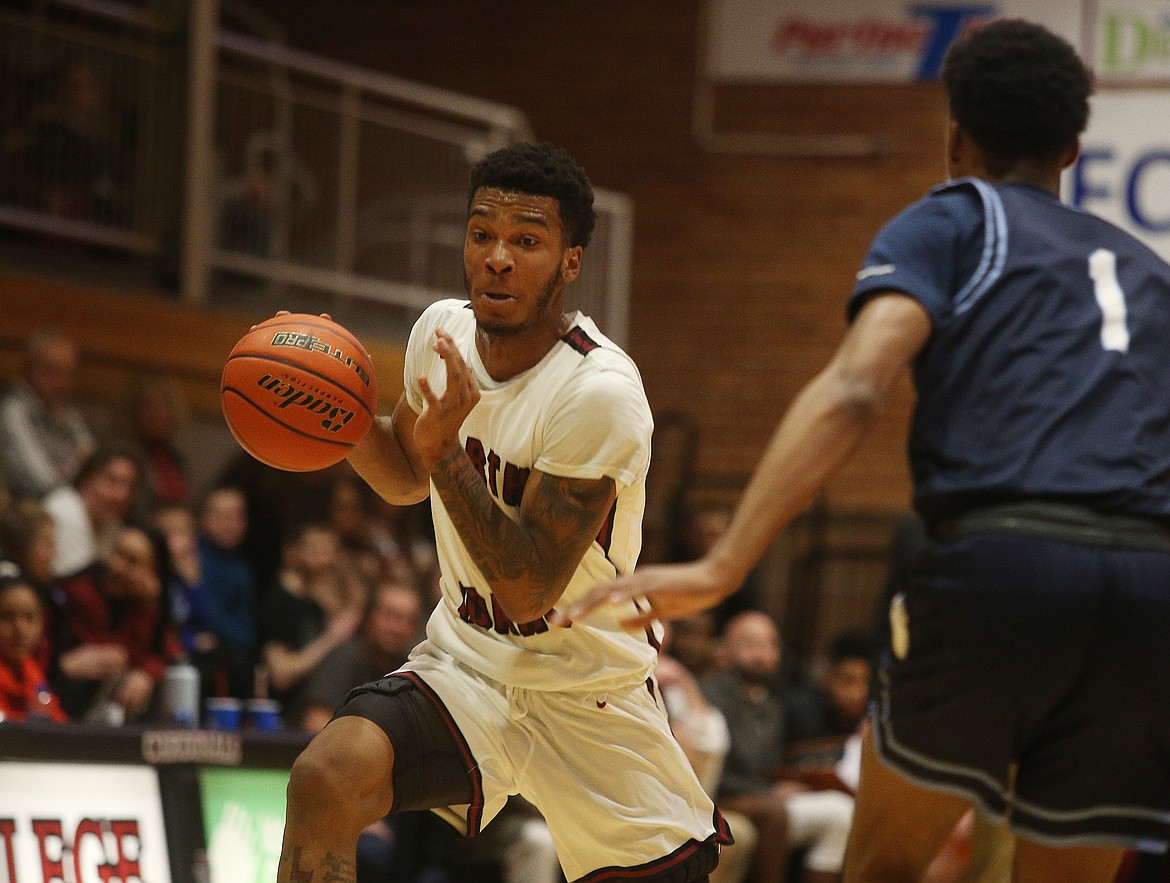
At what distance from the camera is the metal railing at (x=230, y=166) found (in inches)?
408

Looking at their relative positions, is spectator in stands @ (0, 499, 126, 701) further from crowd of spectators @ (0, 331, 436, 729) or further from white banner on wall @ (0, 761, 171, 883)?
white banner on wall @ (0, 761, 171, 883)

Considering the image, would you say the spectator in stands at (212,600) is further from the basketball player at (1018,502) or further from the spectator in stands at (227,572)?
the basketball player at (1018,502)

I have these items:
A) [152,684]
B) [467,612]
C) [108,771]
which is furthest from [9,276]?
[467,612]

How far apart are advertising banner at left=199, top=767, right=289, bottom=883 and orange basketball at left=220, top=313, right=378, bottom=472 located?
228cm

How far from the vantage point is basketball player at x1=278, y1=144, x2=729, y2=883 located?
3.82 m

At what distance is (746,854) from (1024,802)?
619 centimetres

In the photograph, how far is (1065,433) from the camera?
2.91 meters

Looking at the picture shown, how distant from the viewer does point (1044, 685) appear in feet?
Result: 9.54

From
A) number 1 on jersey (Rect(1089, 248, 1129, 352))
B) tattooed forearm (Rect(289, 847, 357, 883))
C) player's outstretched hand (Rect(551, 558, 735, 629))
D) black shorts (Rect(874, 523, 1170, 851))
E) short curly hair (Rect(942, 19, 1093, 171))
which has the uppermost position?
short curly hair (Rect(942, 19, 1093, 171))

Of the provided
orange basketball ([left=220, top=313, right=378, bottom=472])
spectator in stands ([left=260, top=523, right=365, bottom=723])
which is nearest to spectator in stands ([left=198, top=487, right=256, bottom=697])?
spectator in stands ([left=260, top=523, right=365, bottom=723])

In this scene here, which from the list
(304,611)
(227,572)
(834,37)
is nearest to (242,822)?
(304,611)

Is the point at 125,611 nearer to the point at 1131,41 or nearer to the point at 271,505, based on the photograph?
the point at 271,505

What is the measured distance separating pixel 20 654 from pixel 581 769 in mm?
3422

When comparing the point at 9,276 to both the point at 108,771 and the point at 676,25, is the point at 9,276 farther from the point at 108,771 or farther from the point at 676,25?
the point at 676,25
